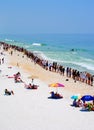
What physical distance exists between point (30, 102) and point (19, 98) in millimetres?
1637

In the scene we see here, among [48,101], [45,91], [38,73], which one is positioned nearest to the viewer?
[48,101]

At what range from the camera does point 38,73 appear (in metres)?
44.8

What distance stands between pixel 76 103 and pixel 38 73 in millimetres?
19849

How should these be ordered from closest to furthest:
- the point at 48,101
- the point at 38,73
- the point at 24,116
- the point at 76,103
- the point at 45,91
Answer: the point at 24,116, the point at 76,103, the point at 48,101, the point at 45,91, the point at 38,73

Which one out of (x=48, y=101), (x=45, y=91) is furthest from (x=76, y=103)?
(x=45, y=91)

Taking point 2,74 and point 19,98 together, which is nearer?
point 19,98

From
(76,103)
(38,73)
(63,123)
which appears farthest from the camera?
(38,73)

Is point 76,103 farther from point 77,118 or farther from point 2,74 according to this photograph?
point 2,74

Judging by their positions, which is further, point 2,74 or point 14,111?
point 2,74

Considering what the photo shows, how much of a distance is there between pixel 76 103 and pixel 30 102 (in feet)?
10.9

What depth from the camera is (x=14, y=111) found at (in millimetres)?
23719

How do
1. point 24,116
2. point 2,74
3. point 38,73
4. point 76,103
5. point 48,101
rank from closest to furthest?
point 24,116 < point 76,103 < point 48,101 < point 2,74 < point 38,73

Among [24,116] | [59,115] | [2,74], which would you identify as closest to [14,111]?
[24,116]

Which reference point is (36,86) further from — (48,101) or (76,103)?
(76,103)
